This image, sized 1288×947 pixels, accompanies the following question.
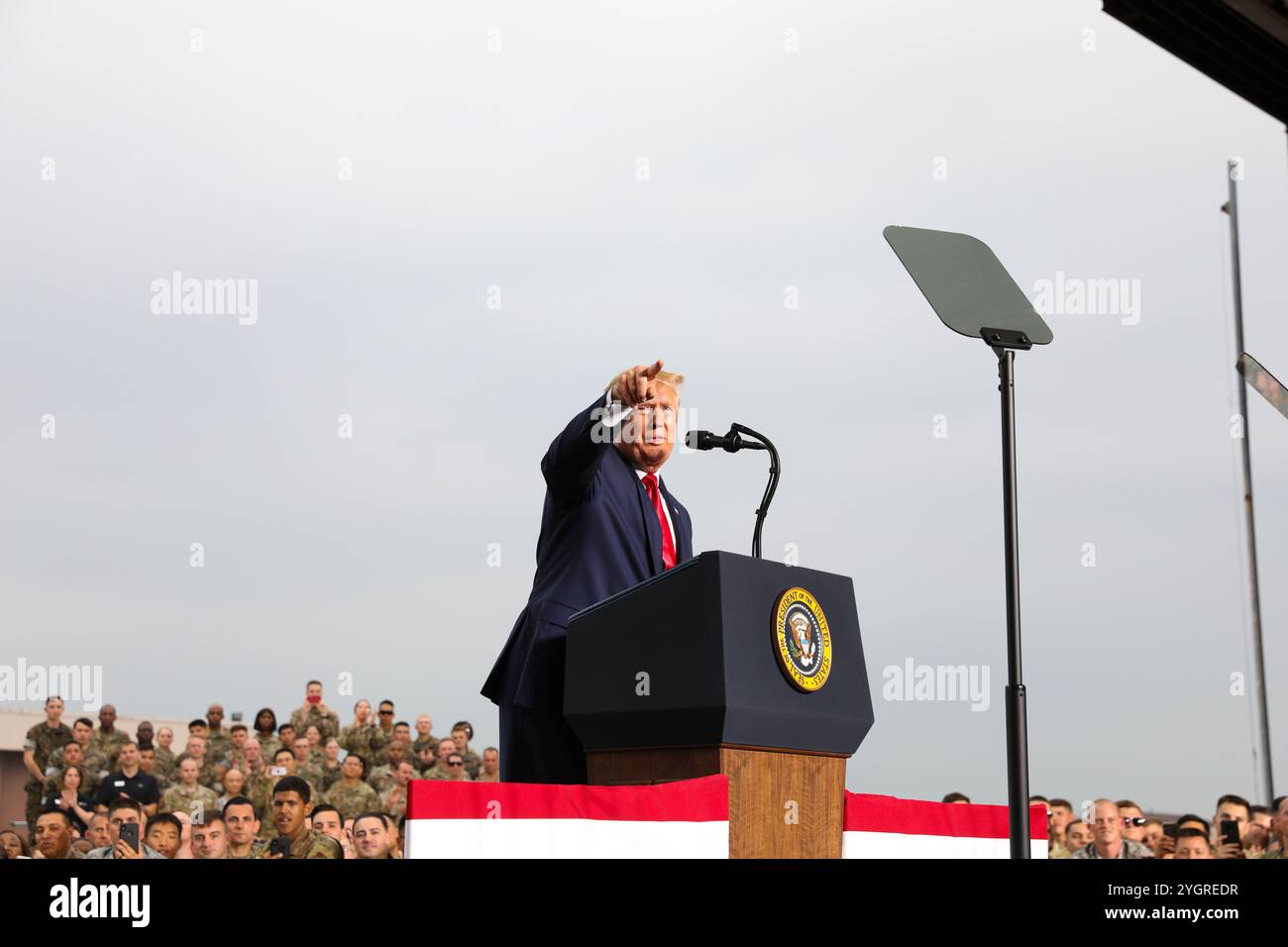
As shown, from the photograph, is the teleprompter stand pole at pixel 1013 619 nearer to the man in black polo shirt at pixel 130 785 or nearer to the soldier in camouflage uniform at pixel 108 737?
the man in black polo shirt at pixel 130 785

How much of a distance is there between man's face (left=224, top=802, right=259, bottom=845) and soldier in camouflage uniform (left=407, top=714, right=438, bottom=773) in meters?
2.30

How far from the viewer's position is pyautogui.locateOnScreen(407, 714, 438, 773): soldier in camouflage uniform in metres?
6.99

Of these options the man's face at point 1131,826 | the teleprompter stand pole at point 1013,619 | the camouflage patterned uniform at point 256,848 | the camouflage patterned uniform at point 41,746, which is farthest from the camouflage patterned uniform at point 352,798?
the teleprompter stand pole at point 1013,619

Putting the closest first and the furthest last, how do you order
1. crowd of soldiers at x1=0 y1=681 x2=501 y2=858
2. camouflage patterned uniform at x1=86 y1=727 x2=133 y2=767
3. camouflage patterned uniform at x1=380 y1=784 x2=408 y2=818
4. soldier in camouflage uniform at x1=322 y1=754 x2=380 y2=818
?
1. crowd of soldiers at x1=0 y1=681 x2=501 y2=858
2. soldier in camouflage uniform at x1=322 y1=754 x2=380 y2=818
3. camouflage patterned uniform at x1=380 y1=784 x2=408 y2=818
4. camouflage patterned uniform at x1=86 y1=727 x2=133 y2=767

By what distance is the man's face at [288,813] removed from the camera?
4.65 metres

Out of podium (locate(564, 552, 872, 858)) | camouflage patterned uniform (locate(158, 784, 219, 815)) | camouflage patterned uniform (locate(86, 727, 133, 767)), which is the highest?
podium (locate(564, 552, 872, 858))

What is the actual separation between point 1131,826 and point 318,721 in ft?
14.7

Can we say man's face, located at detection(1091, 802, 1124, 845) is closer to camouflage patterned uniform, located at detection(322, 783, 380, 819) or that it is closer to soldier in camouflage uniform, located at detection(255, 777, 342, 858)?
soldier in camouflage uniform, located at detection(255, 777, 342, 858)

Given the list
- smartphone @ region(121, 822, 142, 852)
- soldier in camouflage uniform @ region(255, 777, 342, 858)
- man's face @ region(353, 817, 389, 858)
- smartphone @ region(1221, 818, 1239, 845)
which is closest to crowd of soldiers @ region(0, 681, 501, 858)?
soldier in camouflage uniform @ region(255, 777, 342, 858)

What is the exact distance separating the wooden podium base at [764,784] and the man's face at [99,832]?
4106 mm

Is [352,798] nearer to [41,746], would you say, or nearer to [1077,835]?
[41,746]

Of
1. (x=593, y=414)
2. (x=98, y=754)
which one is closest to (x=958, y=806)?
(x=593, y=414)

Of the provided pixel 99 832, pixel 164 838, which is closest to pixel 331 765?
pixel 99 832

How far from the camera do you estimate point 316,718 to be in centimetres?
731
